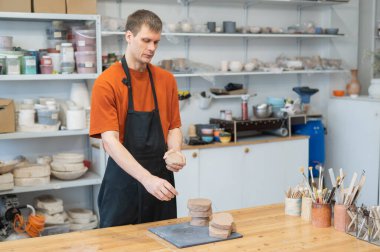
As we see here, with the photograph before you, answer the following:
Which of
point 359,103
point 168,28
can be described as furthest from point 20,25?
point 359,103

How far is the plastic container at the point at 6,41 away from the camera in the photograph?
151 inches

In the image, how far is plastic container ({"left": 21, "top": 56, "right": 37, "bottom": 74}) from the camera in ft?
12.7

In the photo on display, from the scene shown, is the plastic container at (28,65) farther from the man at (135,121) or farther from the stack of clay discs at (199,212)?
the stack of clay discs at (199,212)

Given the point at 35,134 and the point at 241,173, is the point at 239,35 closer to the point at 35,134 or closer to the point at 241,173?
the point at 241,173

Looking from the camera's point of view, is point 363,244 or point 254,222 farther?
point 254,222

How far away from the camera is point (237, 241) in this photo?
2061mm

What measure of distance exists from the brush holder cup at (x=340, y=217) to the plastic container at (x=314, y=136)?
289cm

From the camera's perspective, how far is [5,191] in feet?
12.5

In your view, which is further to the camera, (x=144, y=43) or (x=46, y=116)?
(x=46, y=116)

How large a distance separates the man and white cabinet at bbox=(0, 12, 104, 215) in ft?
4.72

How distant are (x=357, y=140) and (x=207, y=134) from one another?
1557 millimetres

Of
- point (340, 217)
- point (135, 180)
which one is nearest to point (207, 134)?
point (135, 180)

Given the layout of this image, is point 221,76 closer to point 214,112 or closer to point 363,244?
point 214,112

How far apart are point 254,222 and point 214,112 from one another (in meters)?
2.79
